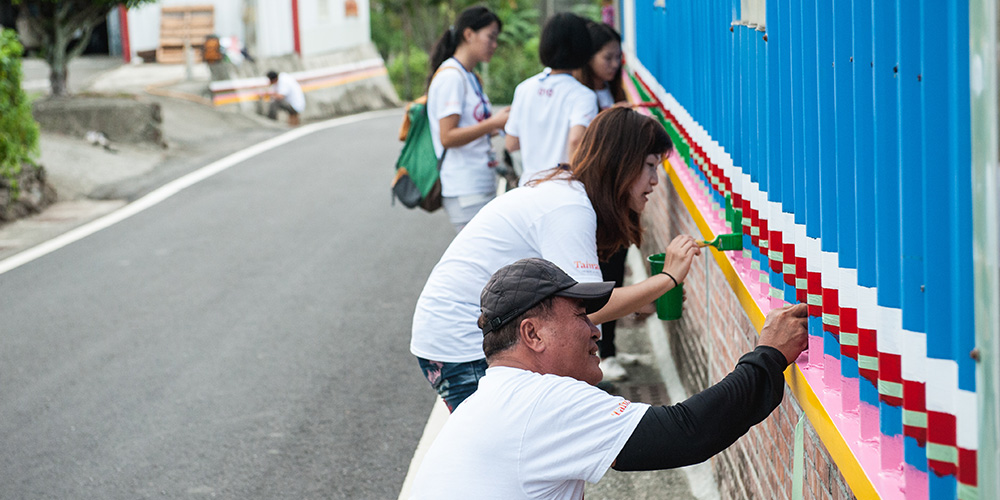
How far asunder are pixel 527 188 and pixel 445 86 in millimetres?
2389

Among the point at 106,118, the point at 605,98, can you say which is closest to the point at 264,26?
the point at 106,118

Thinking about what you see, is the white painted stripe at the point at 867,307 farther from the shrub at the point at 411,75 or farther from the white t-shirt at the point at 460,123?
the shrub at the point at 411,75

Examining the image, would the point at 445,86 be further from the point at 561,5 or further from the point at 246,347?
the point at 561,5

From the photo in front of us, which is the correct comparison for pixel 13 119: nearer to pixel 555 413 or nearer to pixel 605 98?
pixel 605 98

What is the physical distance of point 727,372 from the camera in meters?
4.18

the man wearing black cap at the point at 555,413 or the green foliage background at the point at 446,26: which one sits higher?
the green foliage background at the point at 446,26

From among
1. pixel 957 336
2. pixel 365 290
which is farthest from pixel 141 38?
pixel 957 336

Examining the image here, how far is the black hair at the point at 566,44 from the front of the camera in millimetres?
5742

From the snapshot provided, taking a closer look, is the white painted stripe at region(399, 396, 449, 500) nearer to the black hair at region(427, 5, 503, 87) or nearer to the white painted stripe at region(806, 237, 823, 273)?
the black hair at region(427, 5, 503, 87)

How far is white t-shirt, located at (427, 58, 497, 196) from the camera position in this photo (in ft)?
19.4

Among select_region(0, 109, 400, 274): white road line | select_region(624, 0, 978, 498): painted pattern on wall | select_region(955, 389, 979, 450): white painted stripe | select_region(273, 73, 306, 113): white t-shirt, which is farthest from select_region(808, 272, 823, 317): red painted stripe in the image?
select_region(273, 73, 306, 113): white t-shirt

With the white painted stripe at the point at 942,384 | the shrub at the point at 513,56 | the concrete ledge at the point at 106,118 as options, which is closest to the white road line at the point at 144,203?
the concrete ledge at the point at 106,118

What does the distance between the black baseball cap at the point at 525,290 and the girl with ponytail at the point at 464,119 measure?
3301 millimetres

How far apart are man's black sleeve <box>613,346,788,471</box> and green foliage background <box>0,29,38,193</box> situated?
10782 millimetres
